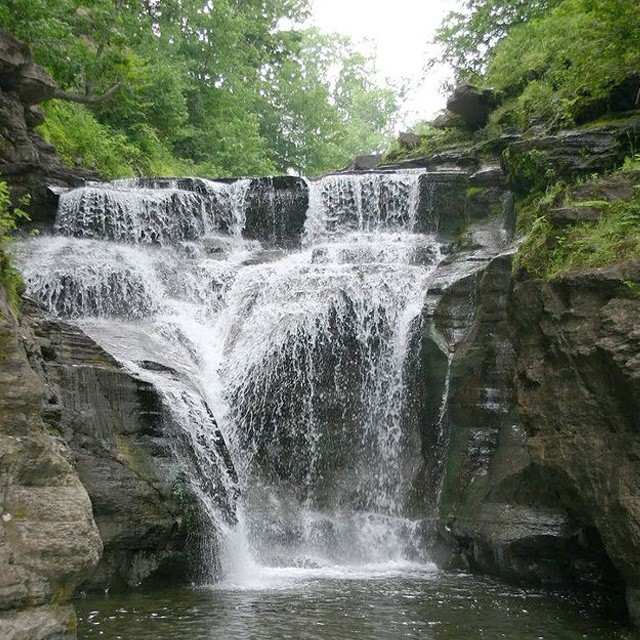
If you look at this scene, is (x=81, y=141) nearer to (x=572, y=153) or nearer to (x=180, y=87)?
(x=180, y=87)

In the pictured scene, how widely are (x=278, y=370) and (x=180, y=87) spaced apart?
1671 centimetres

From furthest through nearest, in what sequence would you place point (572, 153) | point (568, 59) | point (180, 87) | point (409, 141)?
point (180, 87) < point (409, 141) < point (568, 59) < point (572, 153)

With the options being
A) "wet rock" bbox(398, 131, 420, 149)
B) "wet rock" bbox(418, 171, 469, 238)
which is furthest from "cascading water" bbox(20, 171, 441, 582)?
"wet rock" bbox(398, 131, 420, 149)

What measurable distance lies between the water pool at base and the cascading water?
1358 mm

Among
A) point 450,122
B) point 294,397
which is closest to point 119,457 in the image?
point 294,397

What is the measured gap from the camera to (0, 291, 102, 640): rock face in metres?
4.98

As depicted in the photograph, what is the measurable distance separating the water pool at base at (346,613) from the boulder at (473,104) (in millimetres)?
12756

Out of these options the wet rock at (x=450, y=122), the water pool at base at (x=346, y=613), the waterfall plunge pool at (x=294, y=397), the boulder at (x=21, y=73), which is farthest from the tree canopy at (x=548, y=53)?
the boulder at (x=21, y=73)

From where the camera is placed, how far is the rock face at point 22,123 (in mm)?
15602

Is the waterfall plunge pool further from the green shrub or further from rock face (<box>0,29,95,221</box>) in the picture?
the green shrub

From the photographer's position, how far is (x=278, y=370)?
Result: 12.6 metres

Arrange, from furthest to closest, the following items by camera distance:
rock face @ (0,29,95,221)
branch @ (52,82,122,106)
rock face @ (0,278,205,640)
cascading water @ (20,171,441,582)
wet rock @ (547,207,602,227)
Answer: branch @ (52,82,122,106) → rock face @ (0,29,95,221) → cascading water @ (20,171,441,582) → wet rock @ (547,207,602,227) → rock face @ (0,278,205,640)

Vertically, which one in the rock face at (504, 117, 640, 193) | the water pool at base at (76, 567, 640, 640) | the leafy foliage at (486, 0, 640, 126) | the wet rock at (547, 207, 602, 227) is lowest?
the water pool at base at (76, 567, 640, 640)

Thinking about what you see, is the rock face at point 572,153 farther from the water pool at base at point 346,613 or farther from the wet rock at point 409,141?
the wet rock at point 409,141
